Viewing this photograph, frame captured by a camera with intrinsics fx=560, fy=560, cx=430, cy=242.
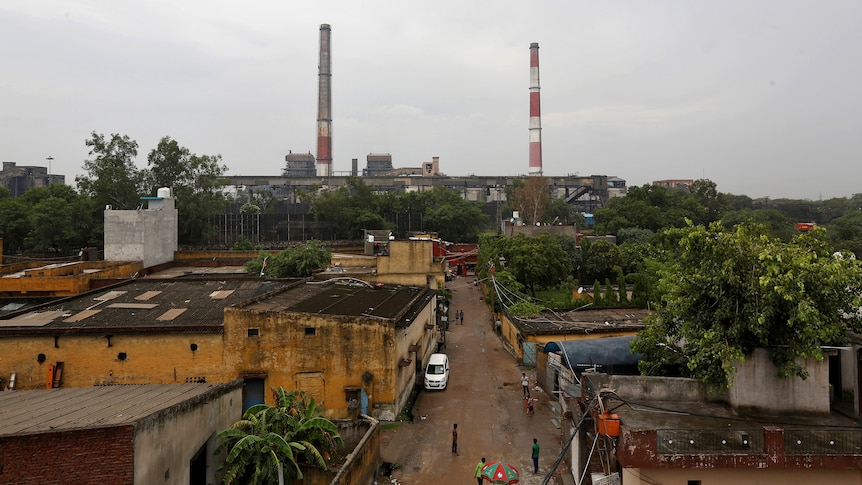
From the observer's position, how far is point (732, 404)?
31.4ft

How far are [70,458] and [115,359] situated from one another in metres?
8.38

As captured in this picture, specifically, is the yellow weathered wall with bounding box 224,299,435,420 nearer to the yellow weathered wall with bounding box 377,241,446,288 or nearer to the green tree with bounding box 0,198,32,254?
the yellow weathered wall with bounding box 377,241,446,288

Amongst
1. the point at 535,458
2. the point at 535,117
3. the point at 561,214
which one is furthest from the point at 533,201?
the point at 535,458

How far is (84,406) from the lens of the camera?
10414 millimetres

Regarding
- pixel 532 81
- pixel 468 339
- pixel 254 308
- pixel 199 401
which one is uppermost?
Result: pixel 532 81

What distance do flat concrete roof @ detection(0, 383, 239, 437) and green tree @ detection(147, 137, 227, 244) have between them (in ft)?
114

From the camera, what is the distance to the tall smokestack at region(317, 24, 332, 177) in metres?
89.6

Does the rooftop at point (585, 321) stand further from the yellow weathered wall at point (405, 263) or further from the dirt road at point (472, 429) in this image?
the yellow weathered wall at point (405, 263)

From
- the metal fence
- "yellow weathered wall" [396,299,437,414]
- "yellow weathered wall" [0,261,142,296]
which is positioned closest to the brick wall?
"yellow weathered wall" [396,299,437,414]

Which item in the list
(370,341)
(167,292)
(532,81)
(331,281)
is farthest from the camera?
(532,81)

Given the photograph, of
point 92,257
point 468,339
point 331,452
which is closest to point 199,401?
point 331,452

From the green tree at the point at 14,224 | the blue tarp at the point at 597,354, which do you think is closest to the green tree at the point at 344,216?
the green tree at the point at 14,224

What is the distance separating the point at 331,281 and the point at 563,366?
438 inches

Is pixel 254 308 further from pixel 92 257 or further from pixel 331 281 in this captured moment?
pixel 92 257
